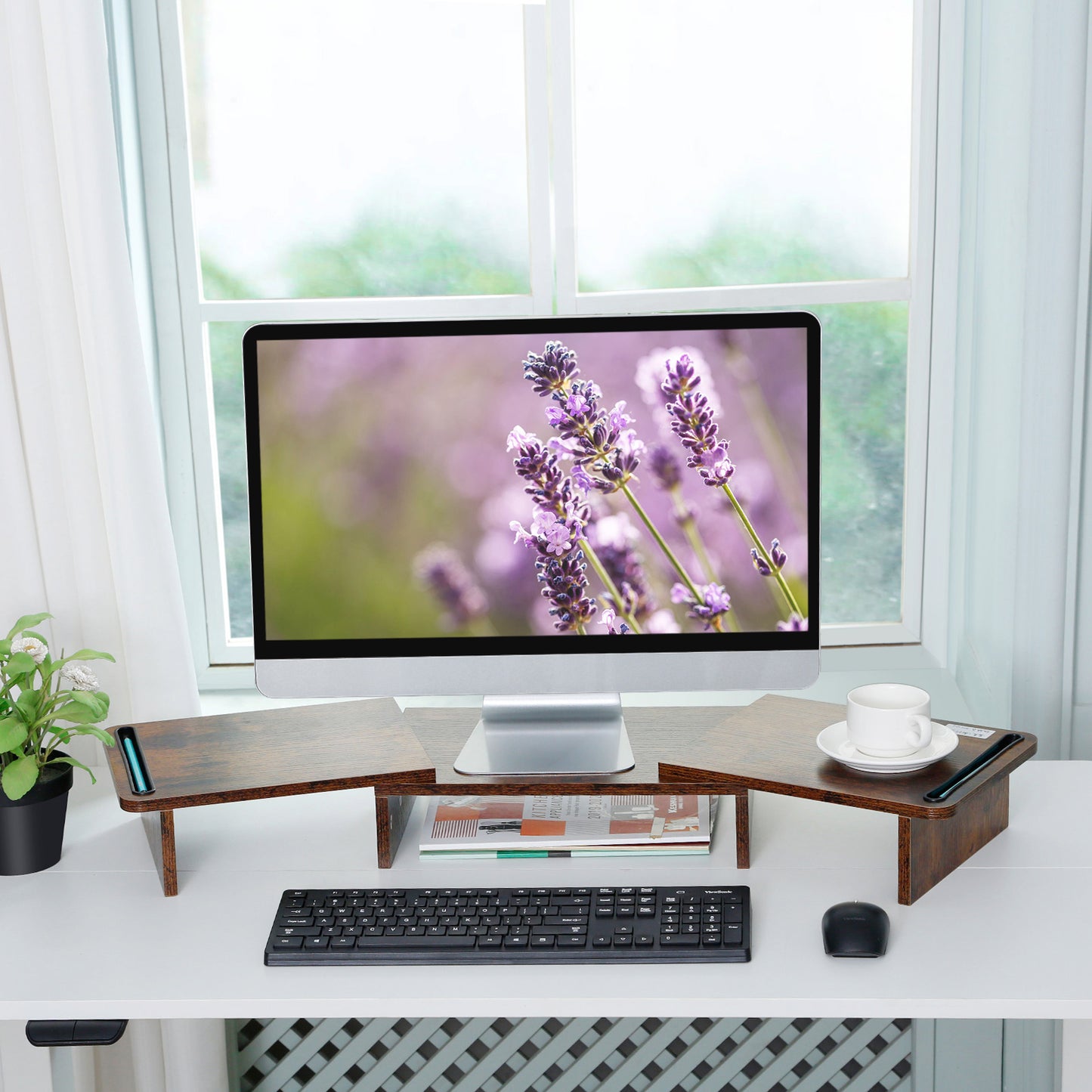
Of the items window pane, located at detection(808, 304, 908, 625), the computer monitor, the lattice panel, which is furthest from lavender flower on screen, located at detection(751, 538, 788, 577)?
the lattice panel

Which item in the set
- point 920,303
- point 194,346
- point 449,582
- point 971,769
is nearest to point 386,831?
point 449,582

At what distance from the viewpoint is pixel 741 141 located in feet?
6.09

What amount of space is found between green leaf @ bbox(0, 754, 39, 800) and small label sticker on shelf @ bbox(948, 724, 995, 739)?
1.00m

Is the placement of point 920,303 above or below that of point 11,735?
above

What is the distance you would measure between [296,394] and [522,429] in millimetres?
253

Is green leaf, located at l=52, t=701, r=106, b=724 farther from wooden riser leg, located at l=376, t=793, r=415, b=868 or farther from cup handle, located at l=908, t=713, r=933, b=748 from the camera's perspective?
cup handle, located at l=908, t=713, r=933, b=748

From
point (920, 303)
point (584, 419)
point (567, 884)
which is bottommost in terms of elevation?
point (567, 884)

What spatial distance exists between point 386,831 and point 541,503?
1.28 ft

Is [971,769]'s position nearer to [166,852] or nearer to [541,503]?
[541,503]

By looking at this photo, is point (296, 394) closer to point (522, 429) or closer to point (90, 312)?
point (522, 429)

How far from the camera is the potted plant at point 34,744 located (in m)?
1.24

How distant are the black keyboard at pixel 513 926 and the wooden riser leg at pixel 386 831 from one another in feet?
0.28

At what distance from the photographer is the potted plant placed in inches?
48.9

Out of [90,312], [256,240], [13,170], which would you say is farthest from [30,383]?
[256,240]
